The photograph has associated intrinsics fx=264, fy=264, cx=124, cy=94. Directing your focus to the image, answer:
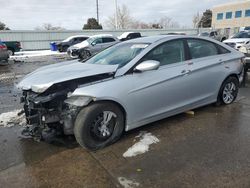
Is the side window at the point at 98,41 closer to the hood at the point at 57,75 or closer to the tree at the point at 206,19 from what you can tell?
the hood at the point at 57,75

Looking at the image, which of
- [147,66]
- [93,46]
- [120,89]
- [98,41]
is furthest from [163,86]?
[98,41]

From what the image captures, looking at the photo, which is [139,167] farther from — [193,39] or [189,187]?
[193,39]

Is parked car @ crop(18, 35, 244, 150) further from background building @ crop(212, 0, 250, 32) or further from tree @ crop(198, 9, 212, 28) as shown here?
tree @ crop(198, 9, 212, 28)

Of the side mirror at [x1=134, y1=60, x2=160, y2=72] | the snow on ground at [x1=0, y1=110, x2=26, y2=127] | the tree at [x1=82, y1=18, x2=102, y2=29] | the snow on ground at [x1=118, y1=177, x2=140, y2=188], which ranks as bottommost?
the snow on ground at [x1=118, y1=177, x2=140, y2=188]

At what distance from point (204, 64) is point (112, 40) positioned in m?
15.1

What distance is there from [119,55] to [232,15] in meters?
65.3

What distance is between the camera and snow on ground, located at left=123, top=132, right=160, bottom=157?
3.82 m

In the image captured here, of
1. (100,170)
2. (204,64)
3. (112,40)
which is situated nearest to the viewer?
(100,170)

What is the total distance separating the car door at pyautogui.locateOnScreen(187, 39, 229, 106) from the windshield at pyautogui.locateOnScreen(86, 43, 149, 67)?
1045 mm

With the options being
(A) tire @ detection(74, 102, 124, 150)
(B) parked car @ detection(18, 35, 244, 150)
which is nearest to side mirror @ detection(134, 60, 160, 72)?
(B) parked car @ detection(18, 35, 244, 150)

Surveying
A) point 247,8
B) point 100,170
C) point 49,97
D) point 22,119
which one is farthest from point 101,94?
point 247,8

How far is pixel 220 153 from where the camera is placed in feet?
12.2

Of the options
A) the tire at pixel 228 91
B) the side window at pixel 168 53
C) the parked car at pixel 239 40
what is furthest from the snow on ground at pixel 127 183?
the parked car at pixel 239 40

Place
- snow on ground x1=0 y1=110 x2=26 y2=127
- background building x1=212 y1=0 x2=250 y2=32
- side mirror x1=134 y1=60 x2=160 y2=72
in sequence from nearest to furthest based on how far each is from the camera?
side mirror x1=134 y1=60 x2=160 y2=72 → snow on ground x1=0 y1=110 x2=26 y2=127 → background building x1=212 y1=0 x2=250 y2=32
